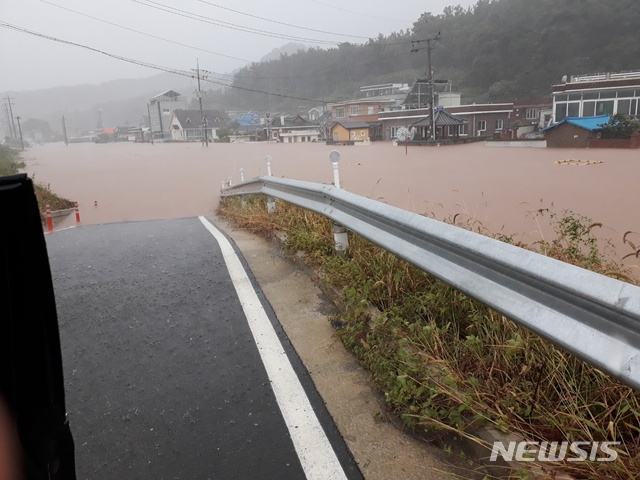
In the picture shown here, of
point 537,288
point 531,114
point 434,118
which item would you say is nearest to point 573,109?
point 531,114

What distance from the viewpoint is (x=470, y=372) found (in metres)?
2.47

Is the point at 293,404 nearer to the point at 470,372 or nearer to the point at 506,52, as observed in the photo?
the point at 470,372

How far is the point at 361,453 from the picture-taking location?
7.17 ft

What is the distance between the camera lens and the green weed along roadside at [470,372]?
196cm

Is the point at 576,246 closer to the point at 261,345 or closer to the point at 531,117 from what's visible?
the point at 261,345

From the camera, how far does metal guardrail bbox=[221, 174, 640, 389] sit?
4.92 ft

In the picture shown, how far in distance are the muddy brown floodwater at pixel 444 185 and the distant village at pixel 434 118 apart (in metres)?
1.44

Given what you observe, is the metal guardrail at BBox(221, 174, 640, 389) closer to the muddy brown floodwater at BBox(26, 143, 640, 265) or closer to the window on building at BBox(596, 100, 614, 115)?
the muddy brown floodwater at BBox(26, 143, 640, 265)

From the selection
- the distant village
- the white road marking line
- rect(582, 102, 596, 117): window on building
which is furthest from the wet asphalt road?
rect(582, 102, 596, 117): window on building

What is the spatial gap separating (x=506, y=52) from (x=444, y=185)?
49.8ft

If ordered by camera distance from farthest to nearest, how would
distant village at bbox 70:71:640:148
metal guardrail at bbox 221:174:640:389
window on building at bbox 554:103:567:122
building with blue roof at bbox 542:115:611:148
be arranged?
window on building at bbox 554:103:567:122 < distant village at bbox 70:71:640:148 < building with blue roof at bbox 542:115:611:148 < metal guardrail at bbox 221:174:640:389

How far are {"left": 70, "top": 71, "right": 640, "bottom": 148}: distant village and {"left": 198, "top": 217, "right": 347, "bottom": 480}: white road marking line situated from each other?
17.3m

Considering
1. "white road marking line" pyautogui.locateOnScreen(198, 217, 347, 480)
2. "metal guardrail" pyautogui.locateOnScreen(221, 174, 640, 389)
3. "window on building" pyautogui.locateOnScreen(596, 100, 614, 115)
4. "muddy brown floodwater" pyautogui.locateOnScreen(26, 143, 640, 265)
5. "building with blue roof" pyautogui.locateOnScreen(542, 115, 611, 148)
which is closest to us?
"metal guardrail" pyautogui.locateOnScreen(221, 174, 640, 389)

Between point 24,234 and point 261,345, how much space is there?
220cm
